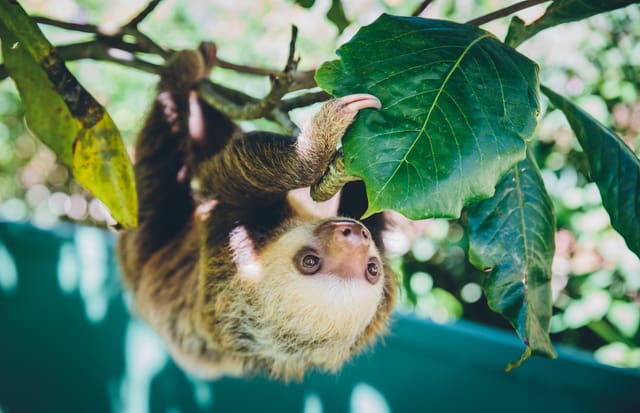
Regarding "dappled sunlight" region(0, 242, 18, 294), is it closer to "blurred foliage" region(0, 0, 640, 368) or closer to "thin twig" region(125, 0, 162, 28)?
"blurred foliage" region(0, 0, 640, 368)

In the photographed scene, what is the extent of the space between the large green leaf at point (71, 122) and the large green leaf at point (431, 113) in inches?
32.6

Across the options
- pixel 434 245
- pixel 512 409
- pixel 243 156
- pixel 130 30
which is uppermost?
pixel 130 30

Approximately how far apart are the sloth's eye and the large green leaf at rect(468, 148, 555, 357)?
29.7 inches

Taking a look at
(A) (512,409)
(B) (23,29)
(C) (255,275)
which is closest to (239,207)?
(C) (255,275)

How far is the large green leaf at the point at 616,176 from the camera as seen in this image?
138cm

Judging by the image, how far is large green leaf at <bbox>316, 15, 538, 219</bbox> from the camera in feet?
3.51

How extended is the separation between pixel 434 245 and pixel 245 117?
8.29ft

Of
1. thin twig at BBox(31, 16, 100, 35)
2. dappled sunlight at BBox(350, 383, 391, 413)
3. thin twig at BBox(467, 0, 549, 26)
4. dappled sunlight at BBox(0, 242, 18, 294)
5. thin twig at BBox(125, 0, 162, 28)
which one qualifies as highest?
dappled sunlight at BBox(0, 242, 18, 294)

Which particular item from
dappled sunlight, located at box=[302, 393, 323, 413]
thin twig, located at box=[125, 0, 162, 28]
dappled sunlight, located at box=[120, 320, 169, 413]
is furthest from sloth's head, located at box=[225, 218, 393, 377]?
dappled sunlight, located at box=[120, 320, 169, 413]

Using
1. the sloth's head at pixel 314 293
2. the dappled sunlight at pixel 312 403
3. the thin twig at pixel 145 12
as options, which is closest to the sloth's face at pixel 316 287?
the sloth's head at pixel 314 293

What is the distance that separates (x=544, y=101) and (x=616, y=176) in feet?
7.09

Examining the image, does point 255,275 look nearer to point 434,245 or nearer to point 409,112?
point 409,112

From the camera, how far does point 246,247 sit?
2271mm

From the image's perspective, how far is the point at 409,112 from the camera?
1117mm
